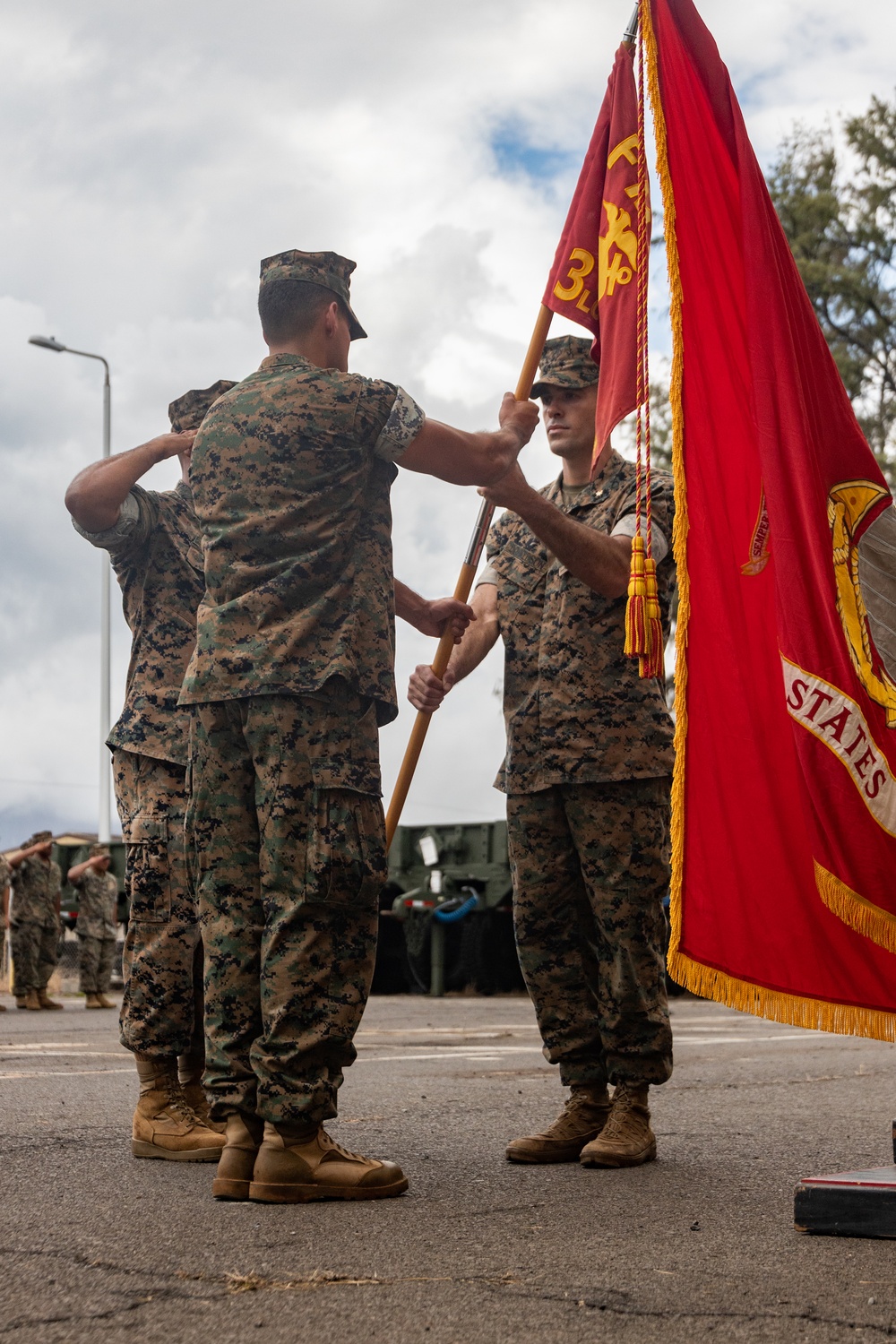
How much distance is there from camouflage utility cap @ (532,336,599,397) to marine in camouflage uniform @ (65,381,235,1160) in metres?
0.97

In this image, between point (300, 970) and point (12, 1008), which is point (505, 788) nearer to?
point (300, 970)

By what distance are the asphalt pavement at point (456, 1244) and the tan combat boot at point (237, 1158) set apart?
0.05 meters

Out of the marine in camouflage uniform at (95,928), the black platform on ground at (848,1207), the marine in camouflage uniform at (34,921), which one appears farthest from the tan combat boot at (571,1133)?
the marine in camouflage uniform at (95,928)

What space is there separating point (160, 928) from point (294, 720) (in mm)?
1173

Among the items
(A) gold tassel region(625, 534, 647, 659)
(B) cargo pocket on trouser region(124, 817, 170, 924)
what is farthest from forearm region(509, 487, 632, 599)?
(B) cargo pocket on trouser region(124, 817, 170, 924)

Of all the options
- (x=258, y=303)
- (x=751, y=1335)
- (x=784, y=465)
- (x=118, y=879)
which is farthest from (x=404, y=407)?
(x=118, y=879)

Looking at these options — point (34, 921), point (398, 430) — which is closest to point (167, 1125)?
→ point (398, 430)

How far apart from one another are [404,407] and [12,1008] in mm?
12520

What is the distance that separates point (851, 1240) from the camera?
293 centimetres

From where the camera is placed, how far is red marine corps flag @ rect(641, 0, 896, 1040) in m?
3.40

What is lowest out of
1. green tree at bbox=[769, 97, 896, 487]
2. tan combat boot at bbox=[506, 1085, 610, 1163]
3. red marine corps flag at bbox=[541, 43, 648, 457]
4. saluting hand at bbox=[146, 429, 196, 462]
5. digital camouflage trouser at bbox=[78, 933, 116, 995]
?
digital camouflage trouser at bbox=[78, 933, 116, 995]

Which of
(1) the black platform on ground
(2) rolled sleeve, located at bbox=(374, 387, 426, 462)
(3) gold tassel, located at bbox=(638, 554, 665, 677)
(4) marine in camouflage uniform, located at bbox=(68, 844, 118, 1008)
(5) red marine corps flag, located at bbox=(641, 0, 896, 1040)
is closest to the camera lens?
(1) the black platform on ground

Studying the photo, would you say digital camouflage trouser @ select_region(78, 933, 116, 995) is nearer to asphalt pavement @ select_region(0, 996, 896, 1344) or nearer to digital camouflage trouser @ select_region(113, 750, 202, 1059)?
asphalt pavement @ select_region(0, 996, 896, 1344)

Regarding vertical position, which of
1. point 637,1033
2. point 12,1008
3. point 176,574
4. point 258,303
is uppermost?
point 258,303
